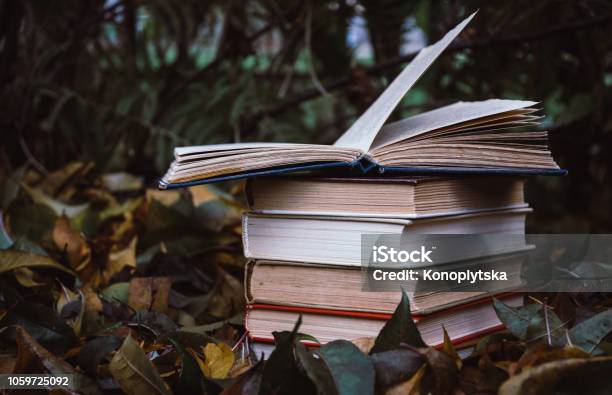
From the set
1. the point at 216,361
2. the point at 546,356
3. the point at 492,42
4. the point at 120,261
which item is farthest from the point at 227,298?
the point at 492,42

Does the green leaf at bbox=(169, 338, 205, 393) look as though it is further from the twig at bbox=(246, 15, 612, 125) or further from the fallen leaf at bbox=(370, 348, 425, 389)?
the twig at bbox=(246, 15, 612, 125)

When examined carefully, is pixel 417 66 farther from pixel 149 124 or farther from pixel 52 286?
pixel 149 124

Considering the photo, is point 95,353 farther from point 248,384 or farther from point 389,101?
point 389,101

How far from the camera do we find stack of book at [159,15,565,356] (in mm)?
786

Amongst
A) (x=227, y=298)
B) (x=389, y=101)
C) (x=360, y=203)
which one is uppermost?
(x=389, y=101)

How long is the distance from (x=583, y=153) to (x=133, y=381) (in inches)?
72.1

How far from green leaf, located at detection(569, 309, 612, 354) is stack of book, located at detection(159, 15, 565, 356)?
138 mm

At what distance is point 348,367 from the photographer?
674 mm

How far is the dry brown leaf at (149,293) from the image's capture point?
3.35 ft

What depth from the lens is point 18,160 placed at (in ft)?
5.72

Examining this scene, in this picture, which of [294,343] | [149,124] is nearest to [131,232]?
[149,124]

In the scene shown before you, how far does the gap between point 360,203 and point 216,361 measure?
0.24 metres

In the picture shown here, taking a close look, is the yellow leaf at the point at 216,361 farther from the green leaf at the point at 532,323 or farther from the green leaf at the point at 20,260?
the green leaf at the point at 20,260

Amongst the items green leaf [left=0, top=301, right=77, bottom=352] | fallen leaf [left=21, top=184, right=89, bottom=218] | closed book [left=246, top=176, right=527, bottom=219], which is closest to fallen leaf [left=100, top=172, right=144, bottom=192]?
fallen leaf [left=21, top=184, right=89, bottom=218]
